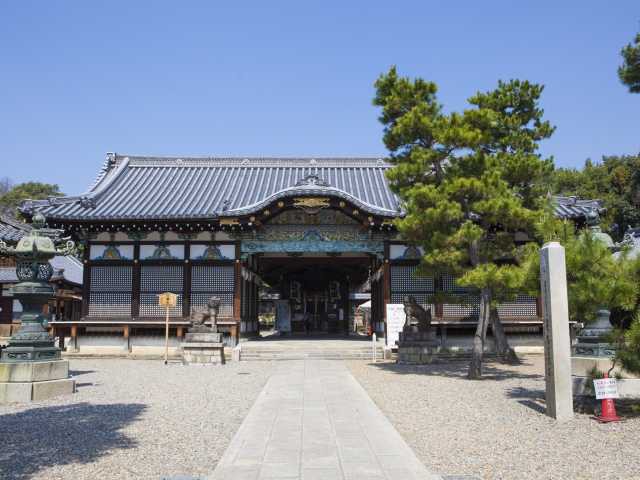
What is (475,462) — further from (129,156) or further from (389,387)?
(129,156)

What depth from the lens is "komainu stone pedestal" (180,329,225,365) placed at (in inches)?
649

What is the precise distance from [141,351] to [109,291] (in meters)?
2.55

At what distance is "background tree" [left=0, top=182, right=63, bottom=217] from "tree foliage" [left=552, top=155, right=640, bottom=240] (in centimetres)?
4836

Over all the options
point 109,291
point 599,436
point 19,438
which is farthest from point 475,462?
point 109,291

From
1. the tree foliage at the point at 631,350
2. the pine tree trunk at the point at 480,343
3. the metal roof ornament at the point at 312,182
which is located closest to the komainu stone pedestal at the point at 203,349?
the metal roof ornament at the point at 312,182

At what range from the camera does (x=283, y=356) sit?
706 inches

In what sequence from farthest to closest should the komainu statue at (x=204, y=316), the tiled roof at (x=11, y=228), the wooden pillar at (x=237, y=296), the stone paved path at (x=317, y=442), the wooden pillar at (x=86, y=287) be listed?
the tiled roof at (x=11, y=228) < the wooden pillar at (x=86, y=287) < the wooden pillar at (x=237, y=296) < the komainu statue at (x=204, y=316) < the stone paved path at (x=317, y=442)

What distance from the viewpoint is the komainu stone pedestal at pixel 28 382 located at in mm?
9891

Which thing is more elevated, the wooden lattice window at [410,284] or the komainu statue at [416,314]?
the wooden lattice window at [410,284]

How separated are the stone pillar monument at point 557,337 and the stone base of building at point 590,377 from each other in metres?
0.83

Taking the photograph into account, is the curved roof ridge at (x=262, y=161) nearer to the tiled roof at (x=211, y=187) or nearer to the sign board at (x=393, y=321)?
the tiled roof at (x=211, y=187)

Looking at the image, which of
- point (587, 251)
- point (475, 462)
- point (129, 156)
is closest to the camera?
point (475, 462)

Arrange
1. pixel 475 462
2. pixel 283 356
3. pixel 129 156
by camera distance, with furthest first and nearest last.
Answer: pixel 129 156, pixel 283 356, pixel 475 462

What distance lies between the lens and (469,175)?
1305 cm
